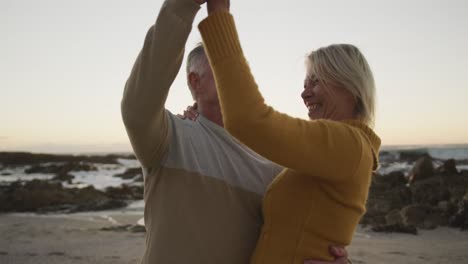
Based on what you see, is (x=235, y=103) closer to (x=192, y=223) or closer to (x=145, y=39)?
(x=145, y=39)

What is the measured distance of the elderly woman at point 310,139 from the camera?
5.00 ft

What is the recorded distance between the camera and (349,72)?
6.39ft

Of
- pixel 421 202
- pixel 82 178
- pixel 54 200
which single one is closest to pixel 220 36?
pixel 421 202

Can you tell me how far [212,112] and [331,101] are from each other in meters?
0.72

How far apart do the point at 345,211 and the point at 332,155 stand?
1.05 feet

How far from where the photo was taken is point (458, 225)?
31.8ft

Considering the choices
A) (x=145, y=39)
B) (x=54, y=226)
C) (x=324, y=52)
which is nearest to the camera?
(x=145, y=39)

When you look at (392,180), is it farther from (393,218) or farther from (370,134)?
(370,134)

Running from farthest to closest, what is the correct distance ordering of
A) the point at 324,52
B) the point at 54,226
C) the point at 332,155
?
the point at 54,226 → the point at 324,52 → the point at 332,155

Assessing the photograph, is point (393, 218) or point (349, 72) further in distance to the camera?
point (393, 218)

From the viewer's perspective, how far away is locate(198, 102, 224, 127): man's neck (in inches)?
97.7

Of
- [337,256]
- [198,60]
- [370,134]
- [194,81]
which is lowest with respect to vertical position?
[337,256]

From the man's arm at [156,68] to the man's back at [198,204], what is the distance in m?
0.29

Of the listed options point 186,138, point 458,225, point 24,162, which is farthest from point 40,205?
point 24,162
